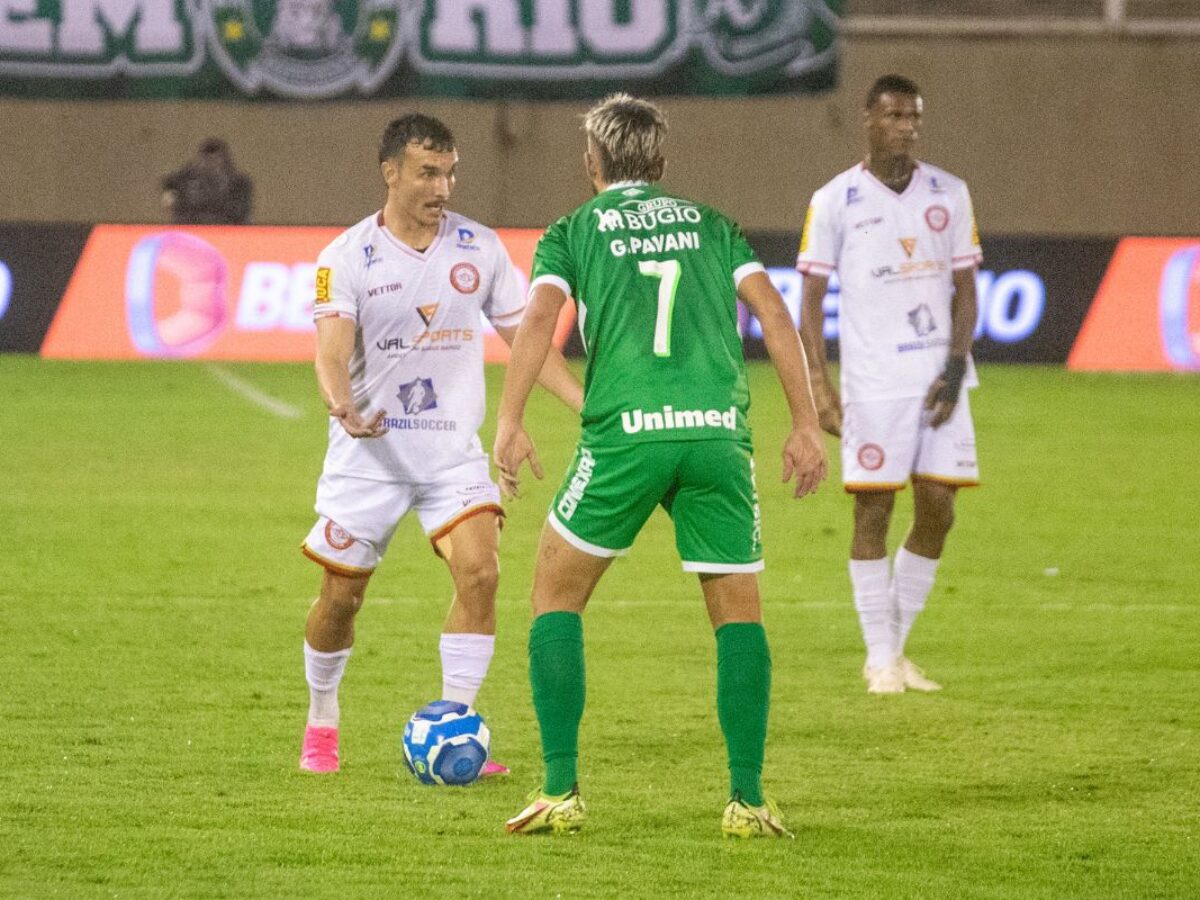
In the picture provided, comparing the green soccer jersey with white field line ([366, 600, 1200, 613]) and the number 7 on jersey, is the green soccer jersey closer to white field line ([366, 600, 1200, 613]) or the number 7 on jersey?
the number 7 on jersey

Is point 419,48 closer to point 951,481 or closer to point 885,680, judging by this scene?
point 951,481

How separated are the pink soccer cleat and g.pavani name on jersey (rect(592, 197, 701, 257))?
5.79 feet

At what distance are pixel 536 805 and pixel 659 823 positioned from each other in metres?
0.37

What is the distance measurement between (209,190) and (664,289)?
17812mm

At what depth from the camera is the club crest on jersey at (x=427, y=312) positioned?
632cm

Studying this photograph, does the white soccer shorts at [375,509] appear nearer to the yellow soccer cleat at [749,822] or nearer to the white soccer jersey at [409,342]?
the white soccer jersey at [409,342]

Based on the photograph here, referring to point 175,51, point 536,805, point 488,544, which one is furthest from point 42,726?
point 175,51

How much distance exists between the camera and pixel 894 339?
7.84m

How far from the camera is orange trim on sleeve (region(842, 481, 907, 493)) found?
7.75 m

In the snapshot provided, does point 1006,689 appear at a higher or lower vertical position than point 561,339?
higher

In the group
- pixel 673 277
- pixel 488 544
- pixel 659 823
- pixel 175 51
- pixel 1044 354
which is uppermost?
pixel 673 277

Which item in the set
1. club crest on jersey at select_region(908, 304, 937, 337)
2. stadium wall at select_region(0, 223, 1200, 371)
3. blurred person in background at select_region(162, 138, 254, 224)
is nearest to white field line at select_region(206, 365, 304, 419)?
stadium wall at select_region(0, 223, 1200, 371)

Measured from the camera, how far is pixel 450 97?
2391cm

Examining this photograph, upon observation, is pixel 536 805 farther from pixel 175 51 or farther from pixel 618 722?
pixel 175 51
